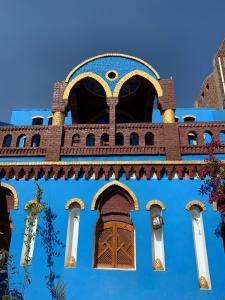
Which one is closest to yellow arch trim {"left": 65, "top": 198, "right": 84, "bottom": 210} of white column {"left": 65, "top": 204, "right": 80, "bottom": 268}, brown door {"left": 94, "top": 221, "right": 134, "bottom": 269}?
white column {"left": 65, "top": 204, "right": 80, "bottom": 268}

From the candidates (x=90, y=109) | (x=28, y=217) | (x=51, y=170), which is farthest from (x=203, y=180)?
(x=90, y=109)

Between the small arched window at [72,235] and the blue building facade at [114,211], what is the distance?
0.03 metres

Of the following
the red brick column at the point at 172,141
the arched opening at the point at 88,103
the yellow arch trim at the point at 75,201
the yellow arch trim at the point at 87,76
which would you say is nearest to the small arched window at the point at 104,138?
the yellow arch trim at the point at 87,76

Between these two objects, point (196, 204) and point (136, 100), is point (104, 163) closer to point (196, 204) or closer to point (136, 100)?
point (196, 204)

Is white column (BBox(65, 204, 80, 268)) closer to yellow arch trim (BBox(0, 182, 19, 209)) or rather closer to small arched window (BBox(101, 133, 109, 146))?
yellow arch trim (BBox(0, 182, 19, 209))

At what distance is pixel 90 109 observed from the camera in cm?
1531

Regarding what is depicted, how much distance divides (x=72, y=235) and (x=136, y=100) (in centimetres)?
741

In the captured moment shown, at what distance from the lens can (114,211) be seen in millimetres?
10555

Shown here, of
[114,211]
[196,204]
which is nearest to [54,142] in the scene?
[114,211]

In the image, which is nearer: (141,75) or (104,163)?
(104,163)

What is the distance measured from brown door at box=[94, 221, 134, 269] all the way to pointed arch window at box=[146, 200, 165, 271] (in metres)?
0.72

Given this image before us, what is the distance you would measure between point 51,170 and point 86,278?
12.2ft

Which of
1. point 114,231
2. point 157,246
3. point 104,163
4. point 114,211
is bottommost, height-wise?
point 157,246

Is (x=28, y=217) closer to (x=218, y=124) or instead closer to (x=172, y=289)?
(x=172, y=289)
